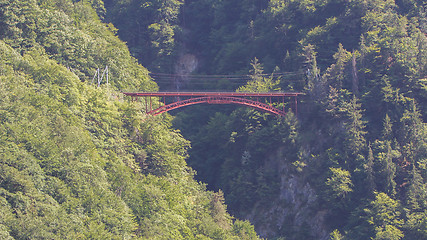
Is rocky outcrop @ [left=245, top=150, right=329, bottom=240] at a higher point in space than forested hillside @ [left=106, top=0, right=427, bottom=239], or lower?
lower

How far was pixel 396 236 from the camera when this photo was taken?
75.5 meters

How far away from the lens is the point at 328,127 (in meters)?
86.2

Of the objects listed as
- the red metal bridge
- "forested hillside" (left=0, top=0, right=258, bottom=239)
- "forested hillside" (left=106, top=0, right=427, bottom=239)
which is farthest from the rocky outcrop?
"forested hillside" (left=0, top=0, right=258, bottom=239)

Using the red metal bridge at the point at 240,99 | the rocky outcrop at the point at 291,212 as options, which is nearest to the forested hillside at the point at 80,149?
the red metal bridge at the point at 240,99

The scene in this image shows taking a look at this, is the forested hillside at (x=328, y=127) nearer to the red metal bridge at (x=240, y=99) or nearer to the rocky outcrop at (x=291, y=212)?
the rocky outcrop at (x=291, y=212)

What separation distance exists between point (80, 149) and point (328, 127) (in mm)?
30426

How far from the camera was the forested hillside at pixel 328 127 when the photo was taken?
3155 inches

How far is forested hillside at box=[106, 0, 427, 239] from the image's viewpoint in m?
80.1

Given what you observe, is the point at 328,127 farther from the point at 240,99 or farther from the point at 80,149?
the point at 80,149

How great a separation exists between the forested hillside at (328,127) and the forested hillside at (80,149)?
7.08 m

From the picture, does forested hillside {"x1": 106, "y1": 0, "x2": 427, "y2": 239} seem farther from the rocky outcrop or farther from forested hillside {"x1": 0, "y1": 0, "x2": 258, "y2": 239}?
forested hillside {"x1": 0, "y1": 0, "x2": 258, "y2": 239}

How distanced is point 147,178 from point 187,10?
47124 millimetres

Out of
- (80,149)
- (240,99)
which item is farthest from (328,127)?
(80,149)

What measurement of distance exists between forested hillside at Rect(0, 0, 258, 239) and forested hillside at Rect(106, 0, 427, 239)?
708cm
